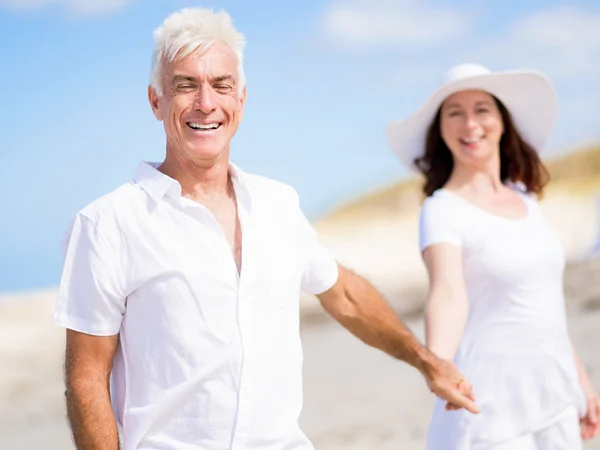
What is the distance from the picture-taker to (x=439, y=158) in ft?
14.0

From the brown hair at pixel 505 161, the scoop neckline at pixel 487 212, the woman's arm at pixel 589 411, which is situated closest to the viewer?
the scoop neckline at pixel 487 212

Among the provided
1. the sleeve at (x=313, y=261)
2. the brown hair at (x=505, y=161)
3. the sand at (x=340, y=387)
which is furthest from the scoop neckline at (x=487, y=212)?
the sand at (x=340, y=387)

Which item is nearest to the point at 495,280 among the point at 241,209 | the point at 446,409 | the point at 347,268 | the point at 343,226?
the point at 446,409

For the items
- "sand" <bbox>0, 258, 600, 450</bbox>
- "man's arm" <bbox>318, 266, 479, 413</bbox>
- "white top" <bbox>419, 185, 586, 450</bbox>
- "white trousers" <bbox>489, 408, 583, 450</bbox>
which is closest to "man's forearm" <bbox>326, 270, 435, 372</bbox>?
"man's arm" <bbox>318, 266, 479, 413</bbox>

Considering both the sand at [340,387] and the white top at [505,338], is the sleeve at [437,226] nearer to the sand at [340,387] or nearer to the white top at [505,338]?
the white top at [505,338]

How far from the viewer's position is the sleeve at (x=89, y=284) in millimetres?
2424

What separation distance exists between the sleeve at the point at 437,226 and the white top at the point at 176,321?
1.29 metres

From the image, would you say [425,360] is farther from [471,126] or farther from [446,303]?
[471,126]

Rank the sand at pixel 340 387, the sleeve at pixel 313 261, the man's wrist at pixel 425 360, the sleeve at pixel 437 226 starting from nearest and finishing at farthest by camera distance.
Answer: the sleeve at pixel 313 261
the man's wrist at pixel 425 360
the sleeve at pixel 437 226
the sand at pixel 340 387

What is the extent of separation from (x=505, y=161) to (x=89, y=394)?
238 cm

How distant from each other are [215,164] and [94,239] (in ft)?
1.36

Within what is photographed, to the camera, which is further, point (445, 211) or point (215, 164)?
point (445, 211)

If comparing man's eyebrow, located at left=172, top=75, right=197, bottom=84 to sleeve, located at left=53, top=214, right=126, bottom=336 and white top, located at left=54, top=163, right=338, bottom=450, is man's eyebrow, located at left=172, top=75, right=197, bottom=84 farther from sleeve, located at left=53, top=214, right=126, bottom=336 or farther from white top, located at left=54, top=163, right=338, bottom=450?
sleeve, located at left=53, top=214, right=126, bottom=336

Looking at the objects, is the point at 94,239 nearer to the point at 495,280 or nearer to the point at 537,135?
the point at 495,280
